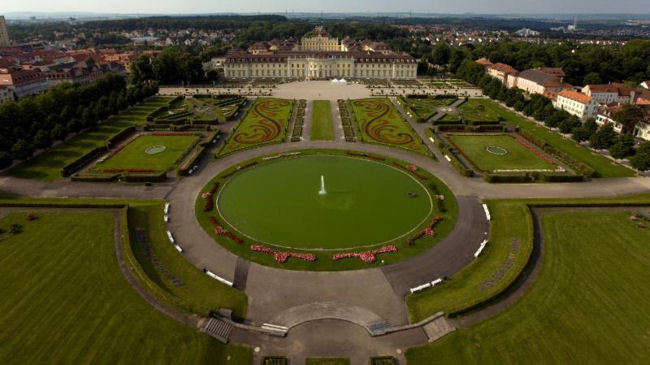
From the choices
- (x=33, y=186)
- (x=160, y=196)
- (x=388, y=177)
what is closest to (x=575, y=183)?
(x=388, y=177)

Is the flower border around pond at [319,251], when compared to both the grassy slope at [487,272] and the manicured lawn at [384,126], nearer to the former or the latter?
the grassy slope at [487,272]

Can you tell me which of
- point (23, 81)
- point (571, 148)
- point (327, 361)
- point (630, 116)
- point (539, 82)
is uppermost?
point (539, 82)

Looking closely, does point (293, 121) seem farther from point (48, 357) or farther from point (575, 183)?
point (48, 357)

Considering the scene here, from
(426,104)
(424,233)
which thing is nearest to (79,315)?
(424,233)

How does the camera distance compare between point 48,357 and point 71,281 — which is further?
point 71,281

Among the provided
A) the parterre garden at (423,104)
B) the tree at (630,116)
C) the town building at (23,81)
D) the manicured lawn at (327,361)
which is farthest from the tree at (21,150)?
the tree at (630,116)

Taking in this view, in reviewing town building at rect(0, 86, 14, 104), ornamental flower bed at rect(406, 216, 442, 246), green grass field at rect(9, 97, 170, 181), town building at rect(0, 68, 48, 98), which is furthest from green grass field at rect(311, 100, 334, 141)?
town building at rect(0, 68, 48, 98)

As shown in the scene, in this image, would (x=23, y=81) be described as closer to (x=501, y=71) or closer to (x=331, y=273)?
(x=331, y=273)
